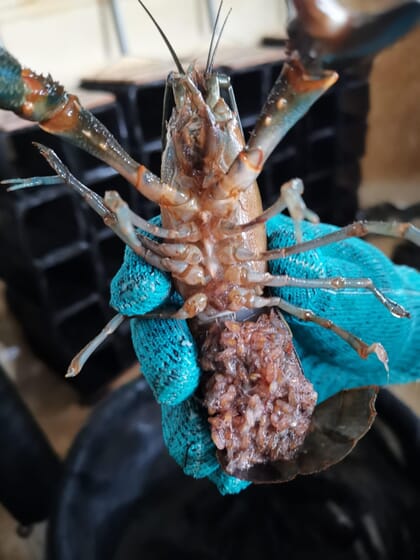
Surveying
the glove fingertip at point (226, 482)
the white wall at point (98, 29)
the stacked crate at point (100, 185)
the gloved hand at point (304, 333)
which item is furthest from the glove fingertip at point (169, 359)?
the white wall at point (98, 29)

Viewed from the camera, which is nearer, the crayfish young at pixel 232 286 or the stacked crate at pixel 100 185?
the crayfish young at pixel 232 286

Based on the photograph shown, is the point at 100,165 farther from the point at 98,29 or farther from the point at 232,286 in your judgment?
the point at 232,286

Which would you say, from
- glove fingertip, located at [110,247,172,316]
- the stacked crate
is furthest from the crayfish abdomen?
the stacked crate

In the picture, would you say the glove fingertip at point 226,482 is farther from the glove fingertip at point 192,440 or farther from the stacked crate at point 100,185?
the stacked crate at point 100,185

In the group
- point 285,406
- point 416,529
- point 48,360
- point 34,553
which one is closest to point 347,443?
point 285,406

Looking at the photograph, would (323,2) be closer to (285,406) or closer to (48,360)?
(285,406)

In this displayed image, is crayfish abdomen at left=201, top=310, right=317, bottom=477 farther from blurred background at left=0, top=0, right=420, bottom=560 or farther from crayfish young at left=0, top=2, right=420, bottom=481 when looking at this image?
blurred background at left=0, top=0, right=420, bottom=560

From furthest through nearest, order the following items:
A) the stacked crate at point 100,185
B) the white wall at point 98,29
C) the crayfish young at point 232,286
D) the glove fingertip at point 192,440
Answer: the white wall at point 98,29, the stacked crate at point 100,185, the glove fingertip at point 192,440, the crayfish young at point 232,286

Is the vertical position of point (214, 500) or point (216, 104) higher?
point (216, 104)
